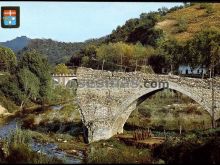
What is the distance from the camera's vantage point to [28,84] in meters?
43.1

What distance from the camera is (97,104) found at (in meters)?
22.8

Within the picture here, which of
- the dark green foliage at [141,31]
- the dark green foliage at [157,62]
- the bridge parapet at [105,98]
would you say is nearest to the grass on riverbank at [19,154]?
the bridge parapet at [105,98]

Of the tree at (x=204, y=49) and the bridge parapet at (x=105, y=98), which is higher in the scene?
the tree at (x=204, y=49)

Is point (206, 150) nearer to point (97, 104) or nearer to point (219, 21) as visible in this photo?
point (97, 104)

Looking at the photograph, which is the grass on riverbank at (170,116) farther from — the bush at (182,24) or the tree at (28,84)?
the bush at (182,24)

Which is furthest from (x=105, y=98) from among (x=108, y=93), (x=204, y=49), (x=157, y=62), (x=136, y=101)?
(x=157, y=62)

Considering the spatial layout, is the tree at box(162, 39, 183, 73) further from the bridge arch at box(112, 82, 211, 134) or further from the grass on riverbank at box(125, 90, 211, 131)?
the bridge arch at box(112, 82, 211, 134)

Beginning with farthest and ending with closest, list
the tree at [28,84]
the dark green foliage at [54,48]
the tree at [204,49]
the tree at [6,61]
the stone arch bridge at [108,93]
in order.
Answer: the dark green foliage at [54,48] → the tree at [6,61] → the tree at [28,84] → the tree at [204,49] → the stone arch bridge at [108,93]

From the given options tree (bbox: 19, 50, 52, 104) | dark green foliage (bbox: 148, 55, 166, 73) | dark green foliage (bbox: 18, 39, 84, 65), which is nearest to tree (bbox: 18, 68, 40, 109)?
tree (bbox: 19, 50, 52, 104)

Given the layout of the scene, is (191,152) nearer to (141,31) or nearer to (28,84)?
(28,84)

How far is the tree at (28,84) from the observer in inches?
1690

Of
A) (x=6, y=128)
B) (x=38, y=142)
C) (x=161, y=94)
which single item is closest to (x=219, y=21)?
(x=161, y=94)

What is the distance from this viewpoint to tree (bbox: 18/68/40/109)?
4294cm

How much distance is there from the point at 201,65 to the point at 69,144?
19011 mm
